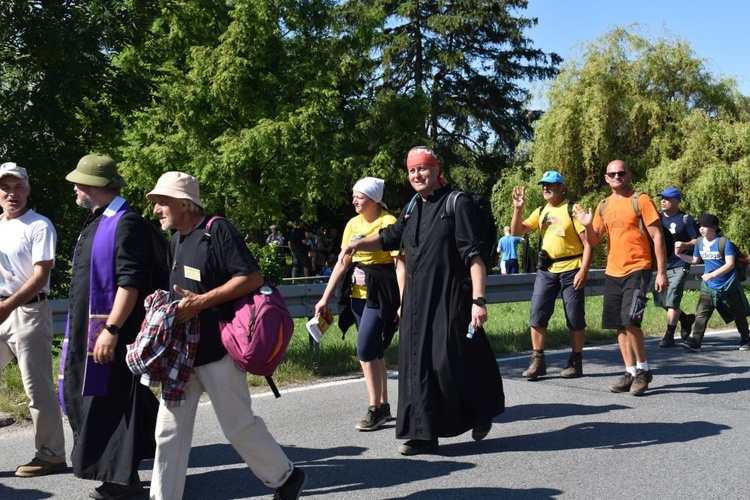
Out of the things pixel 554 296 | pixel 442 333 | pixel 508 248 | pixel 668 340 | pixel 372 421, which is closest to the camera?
pixel 442 333

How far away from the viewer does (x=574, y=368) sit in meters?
8.74

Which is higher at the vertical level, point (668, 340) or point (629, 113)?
point (629, 113)

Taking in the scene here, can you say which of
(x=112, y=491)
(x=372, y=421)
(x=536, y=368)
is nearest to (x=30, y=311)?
(x=112, y=491)

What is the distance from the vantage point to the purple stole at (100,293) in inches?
190

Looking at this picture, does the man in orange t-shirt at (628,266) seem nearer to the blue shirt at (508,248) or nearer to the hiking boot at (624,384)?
the hiking boot at (624,384)

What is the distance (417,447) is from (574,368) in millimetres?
3261

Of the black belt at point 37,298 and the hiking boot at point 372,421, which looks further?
the hiking boot at point 372,421

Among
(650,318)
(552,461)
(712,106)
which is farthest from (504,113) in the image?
(552,461)

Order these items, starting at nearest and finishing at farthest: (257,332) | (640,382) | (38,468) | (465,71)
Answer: (257,332), (38,468), (640,382), (465,71)

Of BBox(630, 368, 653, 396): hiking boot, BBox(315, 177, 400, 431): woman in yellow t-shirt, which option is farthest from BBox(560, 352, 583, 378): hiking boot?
BBox(315, 177, 400, 431): woman in yellow t-shirt

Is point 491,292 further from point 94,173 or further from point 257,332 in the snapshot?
point 257,332

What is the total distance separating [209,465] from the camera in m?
5.71

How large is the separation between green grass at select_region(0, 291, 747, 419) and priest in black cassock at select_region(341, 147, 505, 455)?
267 centimetres

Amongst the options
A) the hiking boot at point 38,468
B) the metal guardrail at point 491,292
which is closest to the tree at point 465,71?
the metal guardrail at point 491,292
